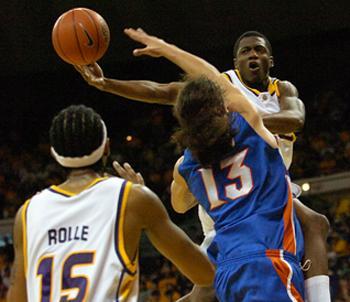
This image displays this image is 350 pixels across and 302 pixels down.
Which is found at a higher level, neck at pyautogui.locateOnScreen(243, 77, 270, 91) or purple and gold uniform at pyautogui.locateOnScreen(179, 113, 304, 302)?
neck at pyautogui.locateOnScreen(243, 77, 270, 91)

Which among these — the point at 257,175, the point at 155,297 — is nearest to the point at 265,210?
the point at 257,175

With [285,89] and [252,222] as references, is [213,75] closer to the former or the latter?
[252,222]

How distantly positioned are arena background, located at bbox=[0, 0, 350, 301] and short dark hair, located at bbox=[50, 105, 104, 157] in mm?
8339

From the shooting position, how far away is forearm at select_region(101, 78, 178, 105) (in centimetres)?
447

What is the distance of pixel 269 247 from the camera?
323cm

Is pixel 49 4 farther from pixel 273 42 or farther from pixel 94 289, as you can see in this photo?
pixel 94 289

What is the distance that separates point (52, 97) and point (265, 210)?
12856 millimetres

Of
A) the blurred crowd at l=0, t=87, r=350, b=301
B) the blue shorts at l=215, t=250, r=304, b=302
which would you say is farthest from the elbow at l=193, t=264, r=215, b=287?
the blurred crowd at l=0, t=87, r=350, b=301

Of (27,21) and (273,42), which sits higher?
(27,21)

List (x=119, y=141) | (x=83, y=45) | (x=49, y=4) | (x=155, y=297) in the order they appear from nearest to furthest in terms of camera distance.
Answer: (x=83, y=45) → (x=155, y=297) → (x=49, y=4) → (x=119, y=141)

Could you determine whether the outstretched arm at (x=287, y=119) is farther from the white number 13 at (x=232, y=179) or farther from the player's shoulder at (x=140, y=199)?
the player's shoulder at (x=140, y=199)

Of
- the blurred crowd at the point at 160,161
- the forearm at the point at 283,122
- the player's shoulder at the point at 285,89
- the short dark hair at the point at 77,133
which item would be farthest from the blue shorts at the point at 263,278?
the blurred crowd at the point at 160,161

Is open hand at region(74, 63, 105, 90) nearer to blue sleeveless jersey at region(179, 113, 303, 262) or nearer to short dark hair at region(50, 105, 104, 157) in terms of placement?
blue sleeveless jersey at region(179, 113, 303, 262)

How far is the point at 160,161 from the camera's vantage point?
14.6m
